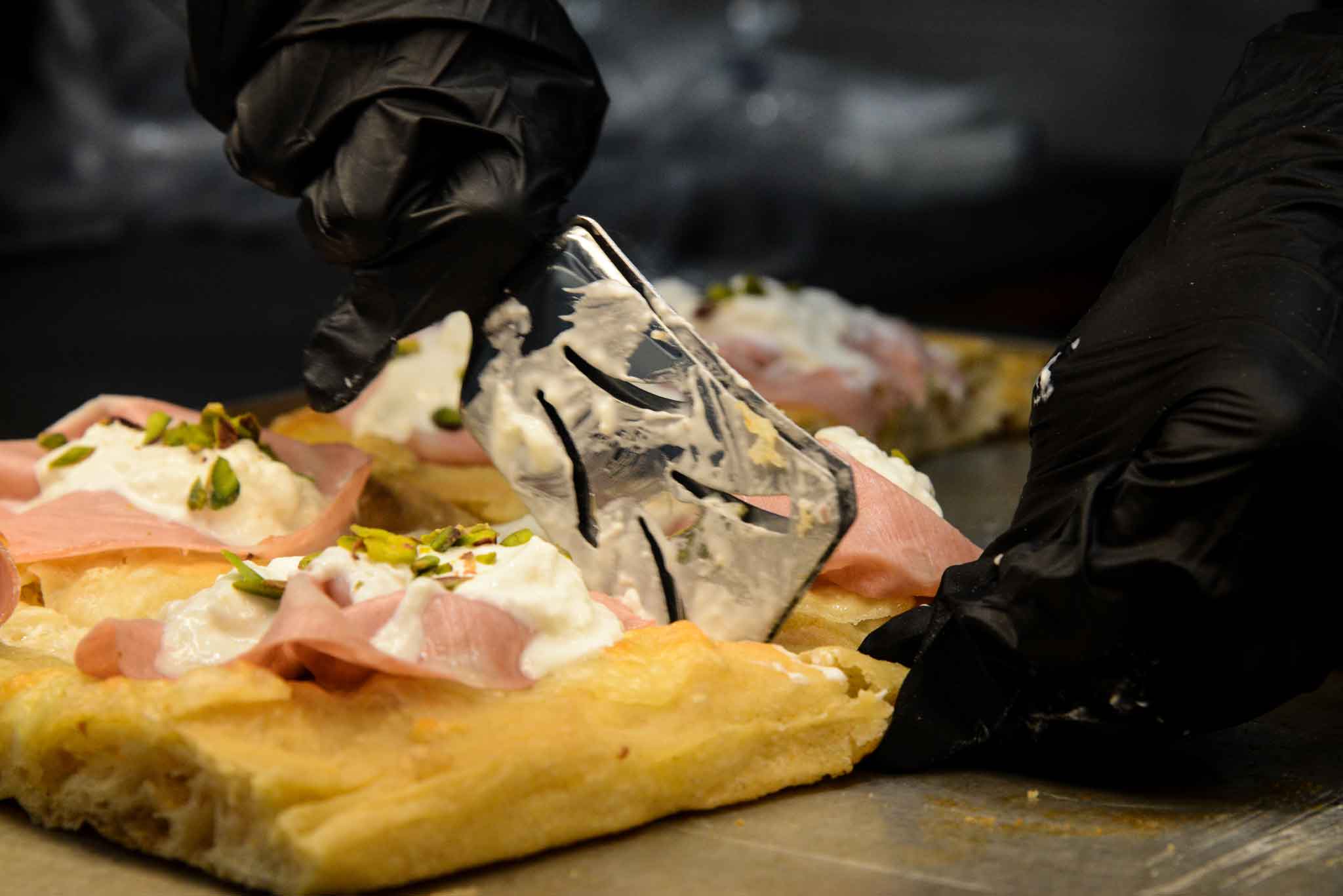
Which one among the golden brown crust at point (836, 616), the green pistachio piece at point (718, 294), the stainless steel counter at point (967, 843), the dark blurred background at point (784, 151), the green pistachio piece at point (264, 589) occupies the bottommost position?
the stainless steel counter at point (967, 843)

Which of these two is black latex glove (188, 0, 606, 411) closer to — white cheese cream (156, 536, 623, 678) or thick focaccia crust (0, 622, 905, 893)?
white cheese cream (156, 536, 623, 678)

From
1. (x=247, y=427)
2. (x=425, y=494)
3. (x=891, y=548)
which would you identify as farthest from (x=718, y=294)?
(x=891, y=548)

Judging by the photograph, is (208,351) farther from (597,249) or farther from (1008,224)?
(1008,224)

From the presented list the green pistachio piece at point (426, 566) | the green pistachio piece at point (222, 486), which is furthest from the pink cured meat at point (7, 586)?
the green pistachio piece at point (426, 566)

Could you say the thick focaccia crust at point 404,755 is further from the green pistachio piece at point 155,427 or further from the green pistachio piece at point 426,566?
the green pistachio piece at point 155,427

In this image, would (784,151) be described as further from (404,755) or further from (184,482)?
(404,755)

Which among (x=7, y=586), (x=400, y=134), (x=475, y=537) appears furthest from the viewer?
(x=400, y=134)
